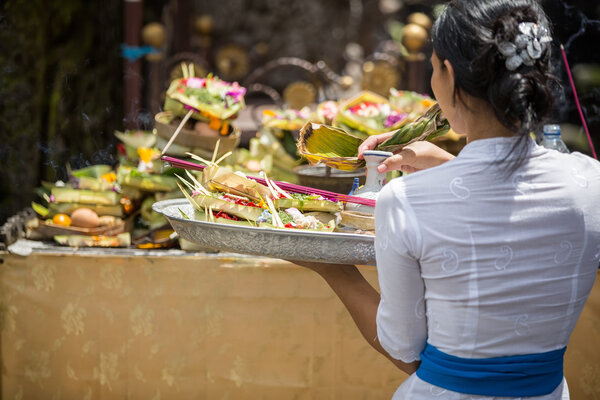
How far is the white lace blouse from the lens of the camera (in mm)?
829

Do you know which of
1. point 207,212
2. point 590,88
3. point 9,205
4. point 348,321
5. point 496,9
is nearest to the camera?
point 496,9

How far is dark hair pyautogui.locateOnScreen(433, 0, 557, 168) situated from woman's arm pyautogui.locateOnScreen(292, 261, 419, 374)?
0.38 meters

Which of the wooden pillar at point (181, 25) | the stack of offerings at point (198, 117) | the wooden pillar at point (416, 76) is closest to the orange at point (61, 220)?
the stack of offerings at point (198, 117)

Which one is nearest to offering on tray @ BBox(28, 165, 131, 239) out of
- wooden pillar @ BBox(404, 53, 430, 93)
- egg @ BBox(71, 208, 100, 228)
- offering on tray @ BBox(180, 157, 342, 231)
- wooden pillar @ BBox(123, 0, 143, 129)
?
egg @ BBox(71, 208, 100, 228)

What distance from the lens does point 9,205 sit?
2754 mm

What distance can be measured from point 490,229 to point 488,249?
0.09 ft

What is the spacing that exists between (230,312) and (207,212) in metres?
0.92

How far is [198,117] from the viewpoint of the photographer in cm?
242

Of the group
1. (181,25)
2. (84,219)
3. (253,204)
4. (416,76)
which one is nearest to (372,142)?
(253,204)

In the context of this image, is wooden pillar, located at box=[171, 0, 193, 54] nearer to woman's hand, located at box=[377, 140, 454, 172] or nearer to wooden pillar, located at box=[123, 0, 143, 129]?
wooden pillar, located at box=[123, 0, 143, 129]

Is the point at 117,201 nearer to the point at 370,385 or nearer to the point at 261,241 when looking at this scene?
the point at 370,385

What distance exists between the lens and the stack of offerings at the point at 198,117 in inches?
94.3

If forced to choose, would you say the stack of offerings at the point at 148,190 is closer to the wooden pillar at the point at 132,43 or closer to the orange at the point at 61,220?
the orange at the point at 61,220

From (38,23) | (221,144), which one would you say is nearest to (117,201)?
(221,144)
